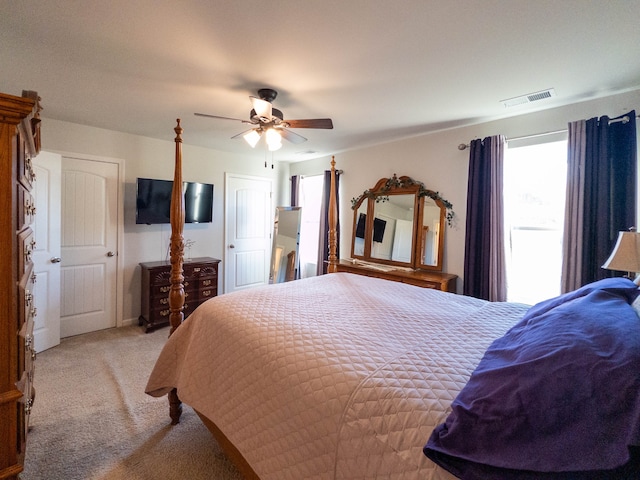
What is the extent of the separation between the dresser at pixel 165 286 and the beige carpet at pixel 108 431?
83 centimetres

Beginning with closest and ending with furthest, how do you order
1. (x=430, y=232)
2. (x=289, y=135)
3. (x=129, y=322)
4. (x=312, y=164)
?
(x=289, y=135) < (x=430, y=232) < (x=129, y=322) < (x=312, y=164)

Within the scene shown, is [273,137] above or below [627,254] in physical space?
above

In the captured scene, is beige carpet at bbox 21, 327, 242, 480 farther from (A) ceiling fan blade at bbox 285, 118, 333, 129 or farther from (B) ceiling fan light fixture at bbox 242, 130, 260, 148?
(A) ceiling fan blade at bbox 285, 118, 333, 129

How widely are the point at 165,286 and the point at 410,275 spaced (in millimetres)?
2987

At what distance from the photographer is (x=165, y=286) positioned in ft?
11.9

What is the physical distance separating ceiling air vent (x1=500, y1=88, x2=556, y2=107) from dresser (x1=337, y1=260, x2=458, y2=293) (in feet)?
5.77

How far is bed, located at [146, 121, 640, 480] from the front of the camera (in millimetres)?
662

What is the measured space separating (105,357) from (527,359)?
3.50 metres

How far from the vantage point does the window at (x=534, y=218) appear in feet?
8.85

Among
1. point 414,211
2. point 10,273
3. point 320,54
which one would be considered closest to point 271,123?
point 320,54

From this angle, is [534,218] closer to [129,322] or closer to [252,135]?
[252,135]

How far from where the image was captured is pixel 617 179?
2.28m

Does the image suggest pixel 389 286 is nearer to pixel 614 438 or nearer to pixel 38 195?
pixel 614 438

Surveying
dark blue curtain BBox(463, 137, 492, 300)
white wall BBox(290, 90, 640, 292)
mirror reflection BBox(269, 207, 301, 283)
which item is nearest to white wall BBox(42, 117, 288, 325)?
mirror reflection BBox(269, 207, 301, 283)
